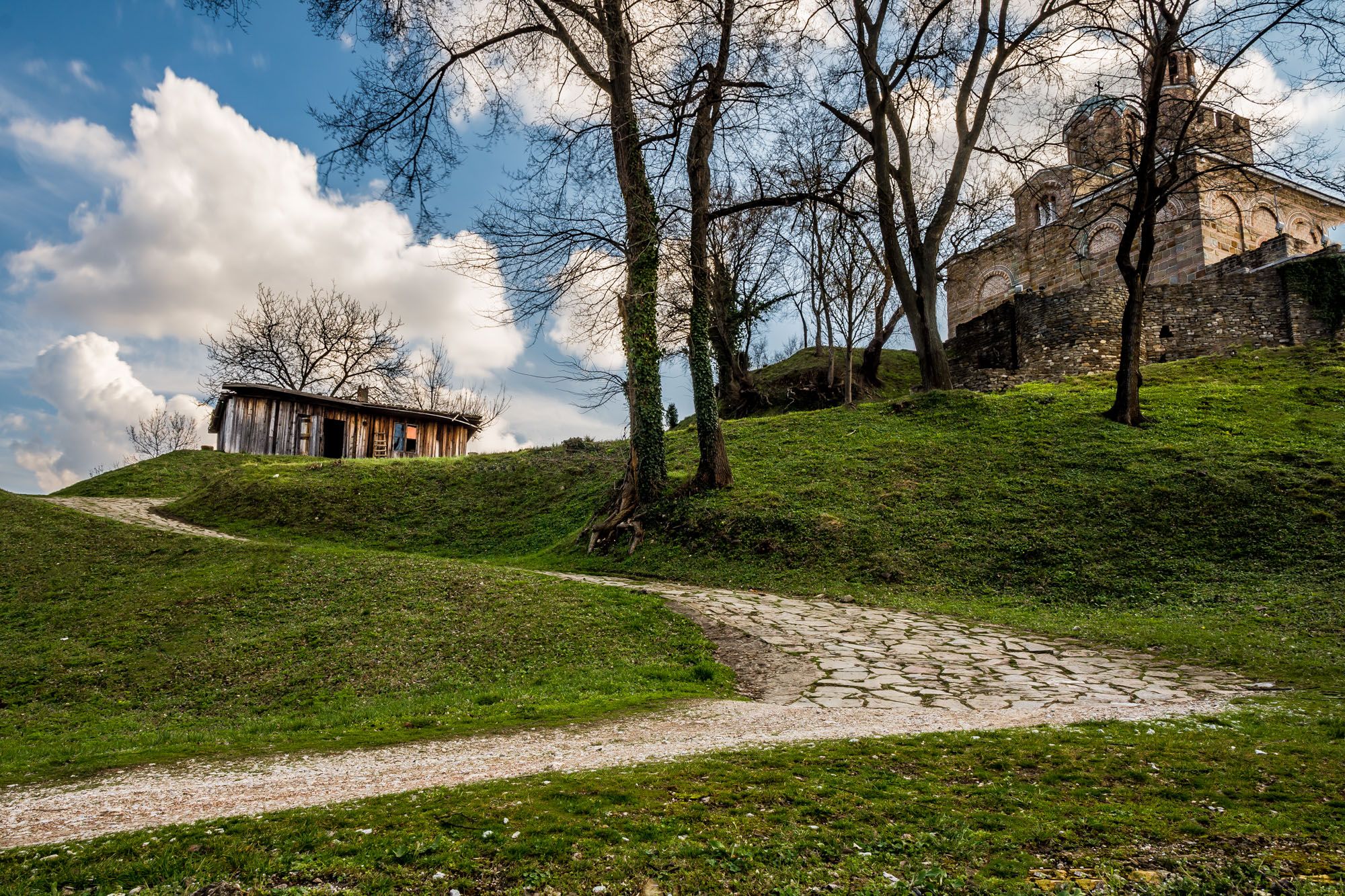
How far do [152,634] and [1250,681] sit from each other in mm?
11988

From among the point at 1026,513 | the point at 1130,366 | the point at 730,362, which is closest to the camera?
the point at 1026,513

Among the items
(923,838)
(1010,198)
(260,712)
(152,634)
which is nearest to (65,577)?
(152,634)

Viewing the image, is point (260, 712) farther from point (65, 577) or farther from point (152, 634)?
point (65, 577)

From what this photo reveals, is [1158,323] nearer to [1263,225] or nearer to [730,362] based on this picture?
[730,362]

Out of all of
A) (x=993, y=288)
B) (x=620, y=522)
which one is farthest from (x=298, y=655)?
(x=993, y=288)

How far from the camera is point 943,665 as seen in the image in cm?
753

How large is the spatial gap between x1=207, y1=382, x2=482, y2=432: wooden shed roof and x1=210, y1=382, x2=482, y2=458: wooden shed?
33mm

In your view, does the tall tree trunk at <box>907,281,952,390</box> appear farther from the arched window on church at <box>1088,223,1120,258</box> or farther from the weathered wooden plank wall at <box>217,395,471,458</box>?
the weathered wooden plank wall at <box>217,395,471,458</box>

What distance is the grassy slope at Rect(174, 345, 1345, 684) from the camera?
955 cm

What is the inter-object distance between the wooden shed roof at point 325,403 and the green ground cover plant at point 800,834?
32.0 metres

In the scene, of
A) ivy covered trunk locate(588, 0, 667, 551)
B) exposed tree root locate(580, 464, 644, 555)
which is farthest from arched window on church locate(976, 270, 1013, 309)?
exposed tree root locate(580, 464, 644, 555)

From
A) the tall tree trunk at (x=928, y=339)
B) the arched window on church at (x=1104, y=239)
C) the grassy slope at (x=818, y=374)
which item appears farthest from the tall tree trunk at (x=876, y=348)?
the arched window on church at (x=1104, y=239)

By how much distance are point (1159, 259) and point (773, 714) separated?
33107 mm

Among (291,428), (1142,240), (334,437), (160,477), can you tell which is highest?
(1142,240)
